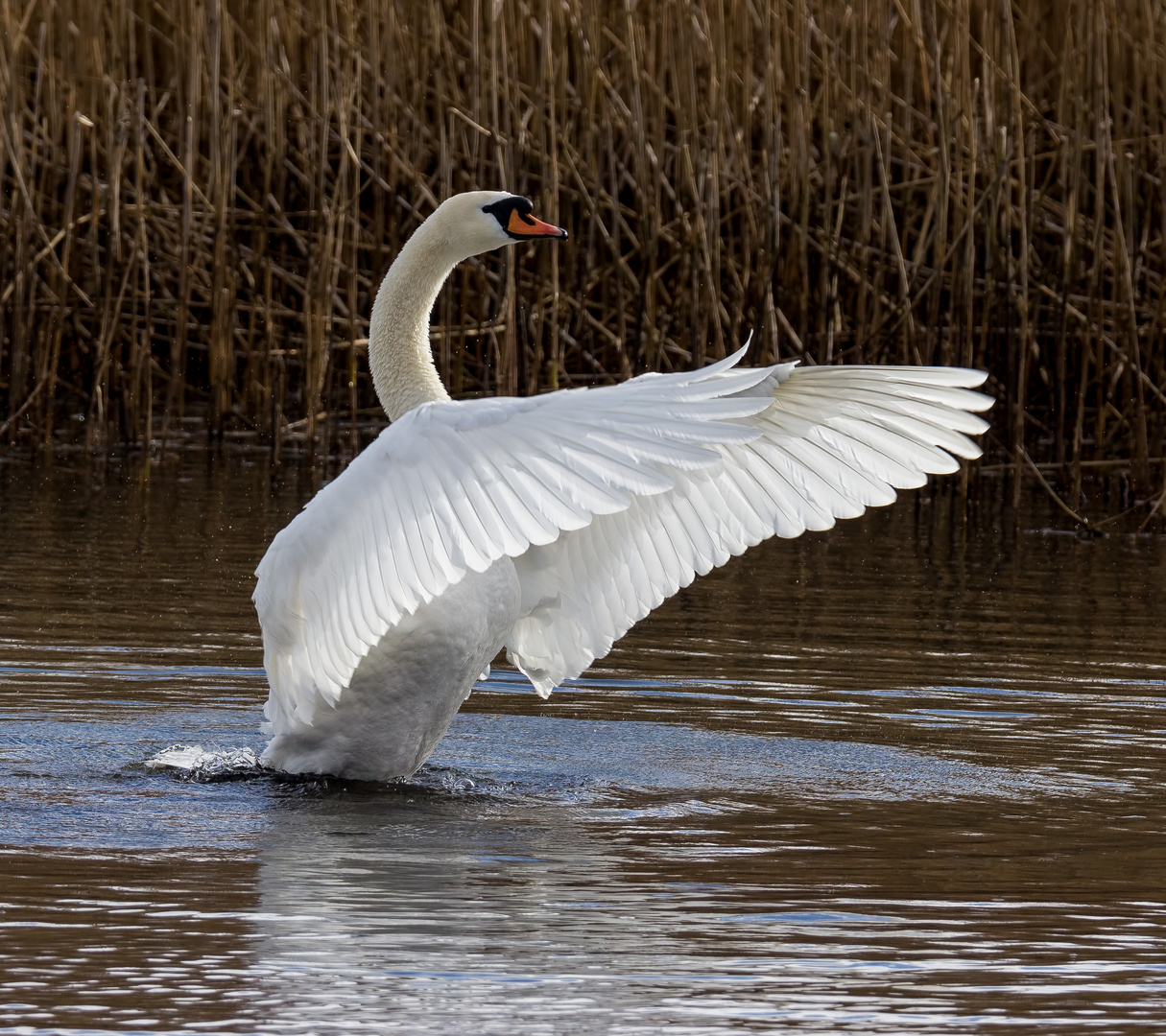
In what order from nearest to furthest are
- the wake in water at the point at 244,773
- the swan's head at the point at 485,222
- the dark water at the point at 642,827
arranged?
1. the dark water at the point at 642,827
2. the wake in water at the point at 244,773
3. the swan's head at the point at 485,222

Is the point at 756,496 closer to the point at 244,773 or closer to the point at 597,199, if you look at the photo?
the point at 244,773

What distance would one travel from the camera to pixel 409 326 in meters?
5.58

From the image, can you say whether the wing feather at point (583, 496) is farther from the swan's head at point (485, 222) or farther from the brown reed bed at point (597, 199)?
the brown reed bed at point (597, 199)

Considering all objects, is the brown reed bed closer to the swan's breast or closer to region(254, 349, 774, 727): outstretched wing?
the swan's breast

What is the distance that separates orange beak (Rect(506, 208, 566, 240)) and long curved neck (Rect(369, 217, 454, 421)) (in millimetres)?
180

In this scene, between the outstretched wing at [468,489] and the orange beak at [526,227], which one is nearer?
the outstretched wing at [468,489]

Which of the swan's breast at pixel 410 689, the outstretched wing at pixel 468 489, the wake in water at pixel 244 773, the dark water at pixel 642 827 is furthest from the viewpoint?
the wake in water at pixel 244 773

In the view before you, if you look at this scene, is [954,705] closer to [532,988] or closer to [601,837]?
[601,837]

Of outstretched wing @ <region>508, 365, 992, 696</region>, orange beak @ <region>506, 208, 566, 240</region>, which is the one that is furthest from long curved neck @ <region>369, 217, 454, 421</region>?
outstretched wing @ <region>508, 365, 992, 696</region>

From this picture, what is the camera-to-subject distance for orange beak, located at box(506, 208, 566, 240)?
5836mm

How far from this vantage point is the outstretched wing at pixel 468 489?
3803 mm

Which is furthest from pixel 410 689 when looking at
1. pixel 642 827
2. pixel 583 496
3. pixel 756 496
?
pixel 583 496

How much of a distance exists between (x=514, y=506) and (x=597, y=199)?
6.96m

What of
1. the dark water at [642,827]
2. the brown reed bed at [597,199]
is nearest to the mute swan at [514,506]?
the dark water at [642,827]
